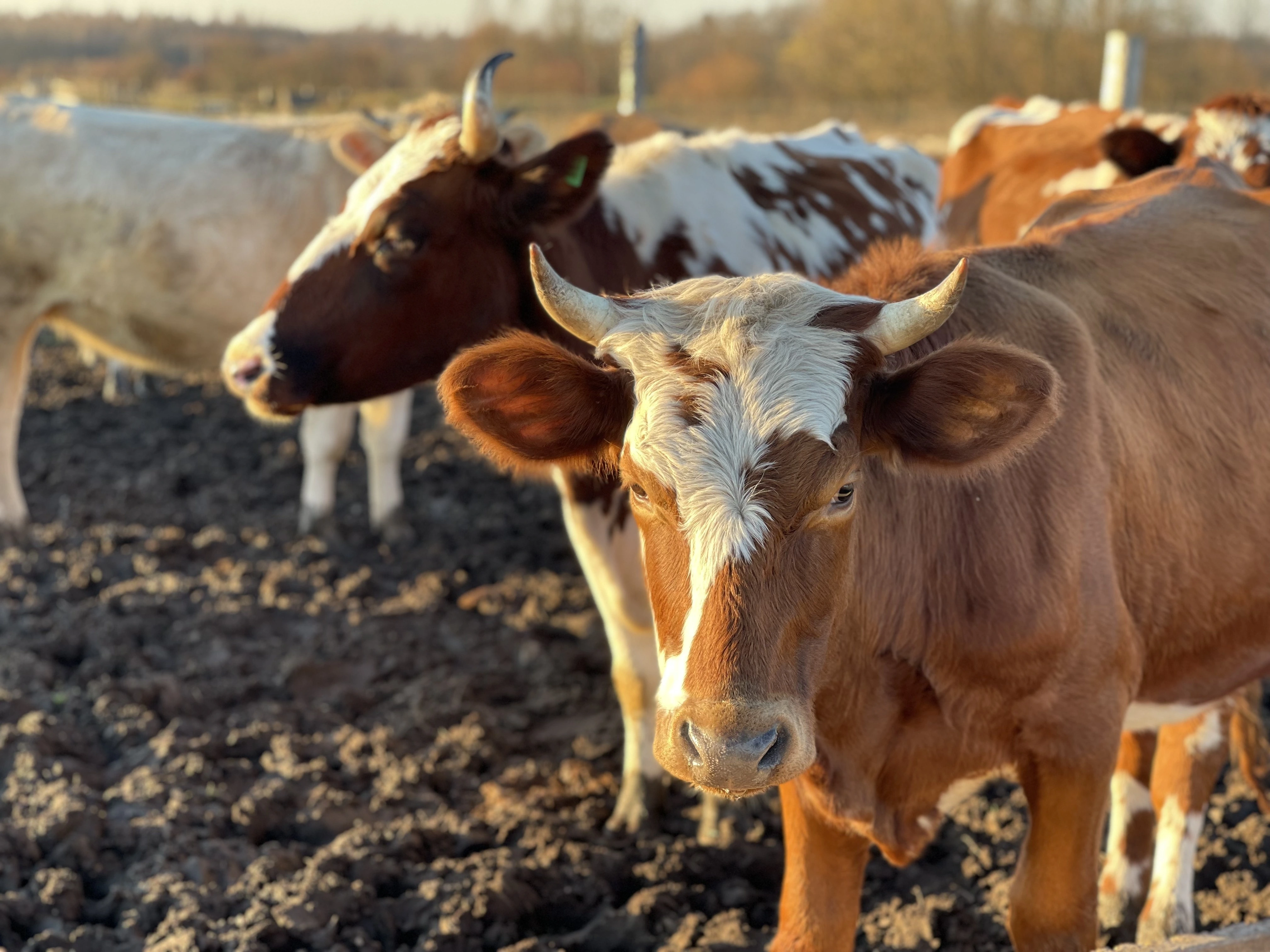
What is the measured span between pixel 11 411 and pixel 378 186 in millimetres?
3795

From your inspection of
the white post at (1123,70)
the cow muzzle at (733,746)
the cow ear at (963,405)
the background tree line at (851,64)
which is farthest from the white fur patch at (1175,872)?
the background tree line at (851,64)

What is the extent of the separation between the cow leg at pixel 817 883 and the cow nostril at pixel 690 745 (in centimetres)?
73

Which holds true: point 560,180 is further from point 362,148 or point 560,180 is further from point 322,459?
point 322,459

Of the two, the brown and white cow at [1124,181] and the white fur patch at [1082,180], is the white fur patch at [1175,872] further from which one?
the white fur patch at [1082,180]

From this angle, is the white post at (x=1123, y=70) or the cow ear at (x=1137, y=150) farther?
the white post at (x=1123, y=70)

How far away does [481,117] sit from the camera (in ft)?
11.5

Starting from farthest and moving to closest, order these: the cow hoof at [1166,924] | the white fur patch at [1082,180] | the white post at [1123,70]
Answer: the white post at [1123,70] < the white fur patch at [1082,180] < the cow hoof at [1166,924]

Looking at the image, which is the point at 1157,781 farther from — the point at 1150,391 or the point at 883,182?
the point at 883,182

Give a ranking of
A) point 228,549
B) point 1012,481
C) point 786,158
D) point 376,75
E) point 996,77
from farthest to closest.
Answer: point 376,75 → point 996,77 → point 228,549 → point 786,158 → point 1012,481

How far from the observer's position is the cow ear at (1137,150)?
4738 mm

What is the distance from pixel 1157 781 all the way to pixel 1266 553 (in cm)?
83

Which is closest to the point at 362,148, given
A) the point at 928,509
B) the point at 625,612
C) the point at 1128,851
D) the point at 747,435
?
the point at 625,612

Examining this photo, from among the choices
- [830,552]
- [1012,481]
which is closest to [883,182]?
[1012,481]

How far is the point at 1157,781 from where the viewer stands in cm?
324
